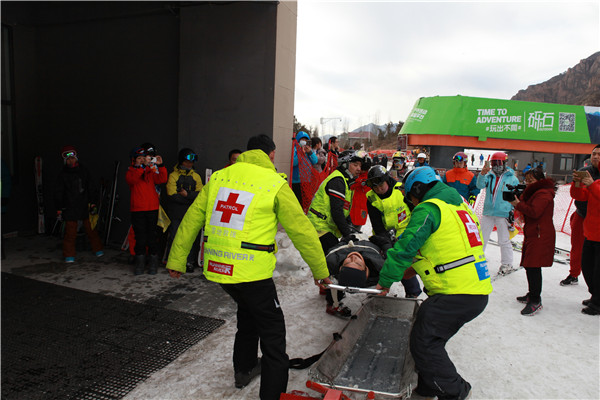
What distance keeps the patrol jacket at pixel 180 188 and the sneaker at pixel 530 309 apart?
186 inches

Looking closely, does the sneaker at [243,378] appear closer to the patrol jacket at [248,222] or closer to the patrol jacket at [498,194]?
the patrol jacket at [248,222]

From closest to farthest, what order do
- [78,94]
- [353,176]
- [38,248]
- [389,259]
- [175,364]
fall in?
[389,259] < [175,364] < [353,176] < [38,248] < [78,94]

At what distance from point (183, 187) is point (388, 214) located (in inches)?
123

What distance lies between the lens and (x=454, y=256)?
2662 mm

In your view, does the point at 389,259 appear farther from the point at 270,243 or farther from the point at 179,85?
the point at 179,85

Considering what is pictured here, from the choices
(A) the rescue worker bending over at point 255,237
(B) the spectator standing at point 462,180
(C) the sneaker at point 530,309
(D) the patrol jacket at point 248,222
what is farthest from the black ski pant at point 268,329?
(B) the spectator standing at point 462,180

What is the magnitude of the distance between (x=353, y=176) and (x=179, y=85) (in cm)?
357

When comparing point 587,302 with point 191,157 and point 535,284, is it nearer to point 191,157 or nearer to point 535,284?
point 535,284

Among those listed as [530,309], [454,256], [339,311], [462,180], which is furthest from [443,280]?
[462,180]

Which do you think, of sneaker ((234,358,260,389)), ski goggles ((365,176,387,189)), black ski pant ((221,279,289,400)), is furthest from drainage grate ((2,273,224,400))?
ski goggles ((365,176,387,189))

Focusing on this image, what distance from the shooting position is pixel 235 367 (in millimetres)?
2963

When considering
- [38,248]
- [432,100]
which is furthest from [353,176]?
[432,100]

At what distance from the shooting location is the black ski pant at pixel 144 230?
5559 mm

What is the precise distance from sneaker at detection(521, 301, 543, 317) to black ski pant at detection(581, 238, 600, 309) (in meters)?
0.72
